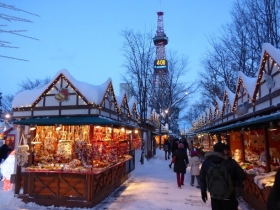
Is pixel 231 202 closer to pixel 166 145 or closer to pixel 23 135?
pixel 23 135

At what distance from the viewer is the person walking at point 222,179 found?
172 inches

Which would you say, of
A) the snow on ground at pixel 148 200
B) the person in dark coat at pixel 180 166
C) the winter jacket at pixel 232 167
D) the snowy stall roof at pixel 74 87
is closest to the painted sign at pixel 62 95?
the snowy stall roof at pixel 74 87

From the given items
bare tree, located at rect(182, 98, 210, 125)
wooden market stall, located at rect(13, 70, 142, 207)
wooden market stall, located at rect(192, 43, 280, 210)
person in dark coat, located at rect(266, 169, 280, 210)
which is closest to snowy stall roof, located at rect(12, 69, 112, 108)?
wooden market stall, located at rect(13, 70, 142, 207)

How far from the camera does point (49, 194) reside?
7.99m

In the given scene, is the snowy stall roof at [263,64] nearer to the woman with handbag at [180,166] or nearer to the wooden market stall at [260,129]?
the wooden market stall at [260,129]

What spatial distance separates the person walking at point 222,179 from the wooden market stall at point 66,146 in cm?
443

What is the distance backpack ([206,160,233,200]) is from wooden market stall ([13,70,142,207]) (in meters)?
4.46

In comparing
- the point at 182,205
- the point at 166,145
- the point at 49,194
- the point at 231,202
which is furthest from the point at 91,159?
the point at 166,145

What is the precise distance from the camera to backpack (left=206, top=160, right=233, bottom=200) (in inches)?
171

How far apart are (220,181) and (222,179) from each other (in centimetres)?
5

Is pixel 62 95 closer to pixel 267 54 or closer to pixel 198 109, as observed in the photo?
pixel 267 54

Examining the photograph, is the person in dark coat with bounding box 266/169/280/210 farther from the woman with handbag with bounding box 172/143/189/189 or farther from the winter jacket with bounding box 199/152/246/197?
the woman with handbag with bounding box 172/143/189/189

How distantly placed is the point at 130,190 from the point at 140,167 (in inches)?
300

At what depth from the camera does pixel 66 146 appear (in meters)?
10.1
